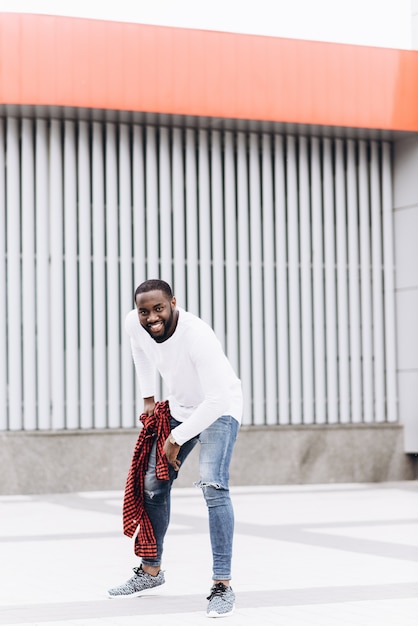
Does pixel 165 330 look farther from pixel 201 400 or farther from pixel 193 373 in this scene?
pixel 201 400

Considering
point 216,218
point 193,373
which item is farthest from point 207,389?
point 216,218

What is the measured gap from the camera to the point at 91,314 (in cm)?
1702

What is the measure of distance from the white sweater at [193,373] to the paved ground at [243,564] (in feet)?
3.32

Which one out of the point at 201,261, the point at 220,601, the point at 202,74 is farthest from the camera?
the point at 201,261

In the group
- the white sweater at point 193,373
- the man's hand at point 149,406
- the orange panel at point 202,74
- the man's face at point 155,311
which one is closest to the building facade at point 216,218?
the orange panel at point 202,74

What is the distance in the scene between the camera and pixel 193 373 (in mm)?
7055

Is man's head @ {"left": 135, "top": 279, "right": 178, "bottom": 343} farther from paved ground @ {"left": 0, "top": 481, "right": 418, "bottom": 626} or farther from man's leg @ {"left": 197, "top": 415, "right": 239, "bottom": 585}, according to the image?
paved ground @ {"left": 0, "top": 481, "right": 418, "bottom": 626}

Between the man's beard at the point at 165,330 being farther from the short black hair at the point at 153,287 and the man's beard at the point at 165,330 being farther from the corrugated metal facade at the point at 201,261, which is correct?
the corrugated metal facade at the point at 201,261

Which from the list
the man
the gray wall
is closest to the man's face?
the man

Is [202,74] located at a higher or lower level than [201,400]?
higher

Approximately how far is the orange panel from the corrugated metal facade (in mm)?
927

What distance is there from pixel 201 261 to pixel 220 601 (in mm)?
11063

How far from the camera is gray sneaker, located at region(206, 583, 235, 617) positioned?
668 cm

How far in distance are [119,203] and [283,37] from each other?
9.89ft
